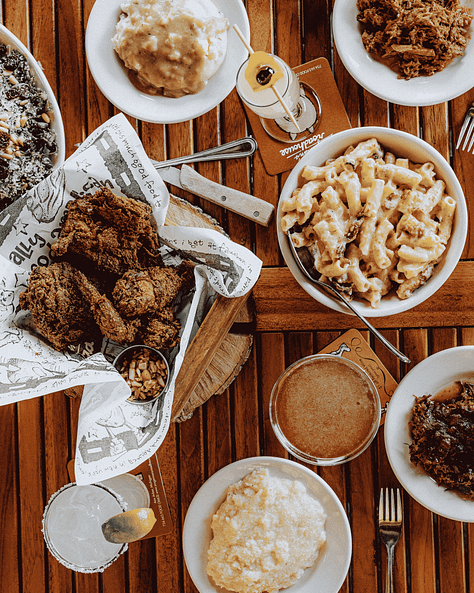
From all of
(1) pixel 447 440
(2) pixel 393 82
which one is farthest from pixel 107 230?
(1) pixel 447 440

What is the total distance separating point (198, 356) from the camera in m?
1.20

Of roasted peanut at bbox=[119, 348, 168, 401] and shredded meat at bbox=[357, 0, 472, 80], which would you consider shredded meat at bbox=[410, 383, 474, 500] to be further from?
shredded meat at bbox=[357, 0, 472, 80]

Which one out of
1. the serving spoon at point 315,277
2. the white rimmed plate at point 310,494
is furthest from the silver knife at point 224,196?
the white rimmed plate at point 310,494

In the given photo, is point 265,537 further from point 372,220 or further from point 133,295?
point 372,220

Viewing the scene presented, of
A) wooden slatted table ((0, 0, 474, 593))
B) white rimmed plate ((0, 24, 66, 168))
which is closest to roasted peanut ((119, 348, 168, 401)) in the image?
wooden slatted table ((0, 0, 474, 593))

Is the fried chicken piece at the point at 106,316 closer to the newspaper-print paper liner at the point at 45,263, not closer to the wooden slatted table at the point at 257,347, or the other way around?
the newspaper-print paper liner at the point at 45,263

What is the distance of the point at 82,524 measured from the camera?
1453 mm

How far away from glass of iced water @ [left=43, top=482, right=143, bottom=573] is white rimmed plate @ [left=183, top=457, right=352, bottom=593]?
0.20m

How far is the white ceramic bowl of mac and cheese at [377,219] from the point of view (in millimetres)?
1200

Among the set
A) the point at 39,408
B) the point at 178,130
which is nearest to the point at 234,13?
the point at 178,130

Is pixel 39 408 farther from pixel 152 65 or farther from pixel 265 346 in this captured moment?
pixel 152 65

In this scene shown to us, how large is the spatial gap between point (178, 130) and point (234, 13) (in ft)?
1.08

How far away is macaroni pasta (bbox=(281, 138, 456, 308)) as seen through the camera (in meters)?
1.20

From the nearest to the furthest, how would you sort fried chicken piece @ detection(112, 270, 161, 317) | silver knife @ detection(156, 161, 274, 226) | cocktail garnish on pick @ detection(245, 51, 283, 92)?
1. fried chicken piece @ detection(112, 270, 161, 317)
2. cocktail garnish on pick @ detection(245, 51, 283, 92)
3. silver knife @ detection(156, 161, 274, 226)
